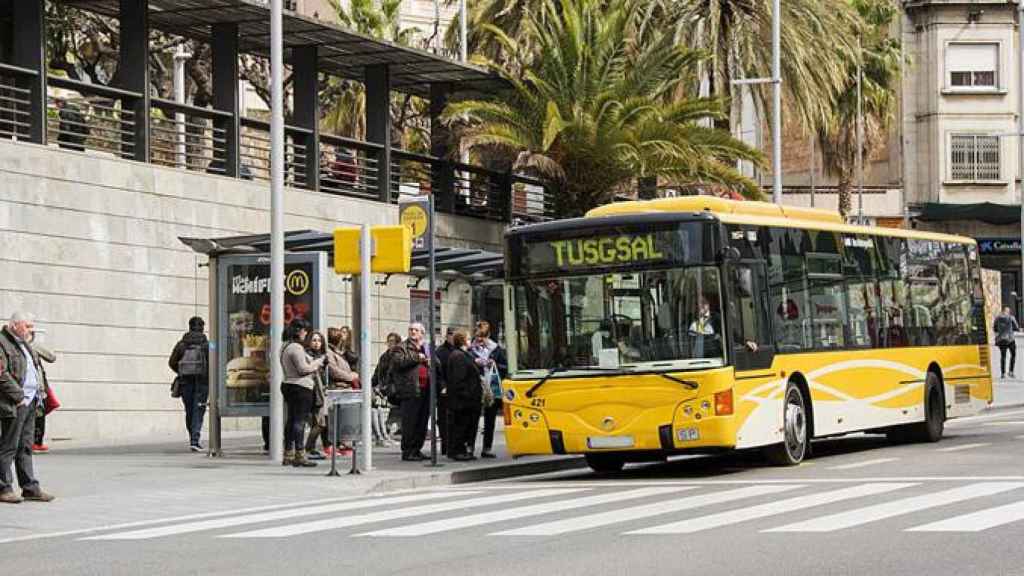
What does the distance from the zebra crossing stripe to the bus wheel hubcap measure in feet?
20.8

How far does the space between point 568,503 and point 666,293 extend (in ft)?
12.3

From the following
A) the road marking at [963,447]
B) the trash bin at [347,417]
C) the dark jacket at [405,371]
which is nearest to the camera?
the trash bin at [347,417]

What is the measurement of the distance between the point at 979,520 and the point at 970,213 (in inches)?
2372

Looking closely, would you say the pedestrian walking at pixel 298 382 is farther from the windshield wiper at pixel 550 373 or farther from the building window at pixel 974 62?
the building window at pixel 974 62

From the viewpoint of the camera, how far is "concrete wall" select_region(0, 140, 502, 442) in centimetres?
2722

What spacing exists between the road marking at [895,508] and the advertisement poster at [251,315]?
9643mm

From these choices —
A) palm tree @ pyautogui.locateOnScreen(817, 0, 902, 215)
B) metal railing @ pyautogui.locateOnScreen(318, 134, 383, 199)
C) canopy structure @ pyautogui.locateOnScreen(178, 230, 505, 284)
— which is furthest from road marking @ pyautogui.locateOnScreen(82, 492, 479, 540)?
palm tree @ pyautogui.locateOnScreen(817, 0, 902, 215)

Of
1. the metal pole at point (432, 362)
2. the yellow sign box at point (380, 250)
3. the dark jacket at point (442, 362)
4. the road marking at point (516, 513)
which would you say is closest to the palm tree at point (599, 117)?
the dark jacket at point (442, 362)

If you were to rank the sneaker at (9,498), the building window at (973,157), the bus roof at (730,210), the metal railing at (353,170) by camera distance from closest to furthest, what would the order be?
the sneaker at (9,498), the bus roof at (730,210), the metal railing at (353,170), the building window at (973,157)

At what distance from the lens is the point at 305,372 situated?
2184 centimetres

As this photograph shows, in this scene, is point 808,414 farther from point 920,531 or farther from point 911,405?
point 920,531

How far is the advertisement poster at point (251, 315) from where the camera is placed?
24.2 meters

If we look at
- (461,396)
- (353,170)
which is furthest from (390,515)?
(353,170)

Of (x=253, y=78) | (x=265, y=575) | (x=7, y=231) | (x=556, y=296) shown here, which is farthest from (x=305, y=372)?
(x=253, y=78)
